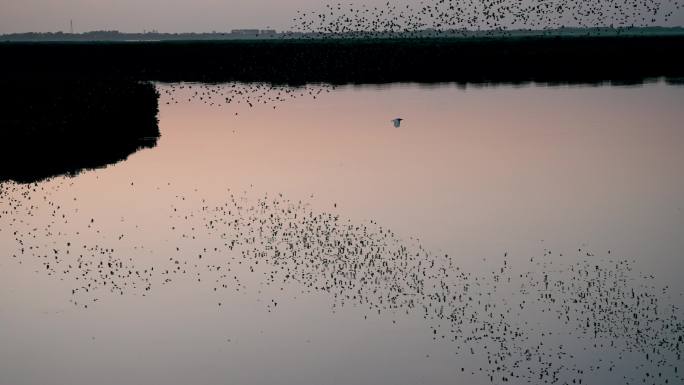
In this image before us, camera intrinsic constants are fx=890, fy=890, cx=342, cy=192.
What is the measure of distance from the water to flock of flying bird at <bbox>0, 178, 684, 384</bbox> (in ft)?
0.17

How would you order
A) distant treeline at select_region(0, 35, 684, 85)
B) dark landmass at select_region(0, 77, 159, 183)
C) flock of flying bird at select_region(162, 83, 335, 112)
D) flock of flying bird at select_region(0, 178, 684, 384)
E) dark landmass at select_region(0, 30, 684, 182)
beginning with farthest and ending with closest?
distant treeline at select_region(0, 35, 684, 85) → flock of flying bird at select_region(162, 83, 335, 112) → dark landmass at select_region(0, 30, 684, 182) → dark landmass at select_region(0, 77, 159, 183) → flock of flying bird at select_region(0, 178, 684, 384)

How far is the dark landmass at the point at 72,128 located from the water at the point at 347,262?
186 centimetres

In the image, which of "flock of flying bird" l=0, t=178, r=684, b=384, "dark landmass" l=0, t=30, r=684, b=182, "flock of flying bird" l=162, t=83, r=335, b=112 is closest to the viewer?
"flock of flying bird" l=0, t=178, r=684, b=384

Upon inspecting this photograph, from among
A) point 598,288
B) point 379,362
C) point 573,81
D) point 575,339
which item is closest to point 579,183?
point 598,288

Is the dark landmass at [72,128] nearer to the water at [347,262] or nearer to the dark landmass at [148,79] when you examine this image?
the dark landmass at [148,79]

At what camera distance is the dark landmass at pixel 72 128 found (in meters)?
28.5

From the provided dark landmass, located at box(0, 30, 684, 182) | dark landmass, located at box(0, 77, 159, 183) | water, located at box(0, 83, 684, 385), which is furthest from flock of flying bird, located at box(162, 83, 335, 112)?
water, located at box(0, 83, 684, 385)

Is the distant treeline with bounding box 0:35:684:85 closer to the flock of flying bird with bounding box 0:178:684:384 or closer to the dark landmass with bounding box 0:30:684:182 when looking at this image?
the dark landmass with bounding box 0:30:684:182

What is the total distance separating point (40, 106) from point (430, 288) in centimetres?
2770

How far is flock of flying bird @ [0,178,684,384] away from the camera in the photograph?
39.1 feet

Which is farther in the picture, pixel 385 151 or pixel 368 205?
pixel 385 151

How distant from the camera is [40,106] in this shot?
38031mm

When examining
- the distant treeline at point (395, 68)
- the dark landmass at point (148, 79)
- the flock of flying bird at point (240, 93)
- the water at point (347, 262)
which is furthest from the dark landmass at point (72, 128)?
the distant treeline at point (395, 68)

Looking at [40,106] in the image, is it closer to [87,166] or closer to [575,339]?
[87,166]
